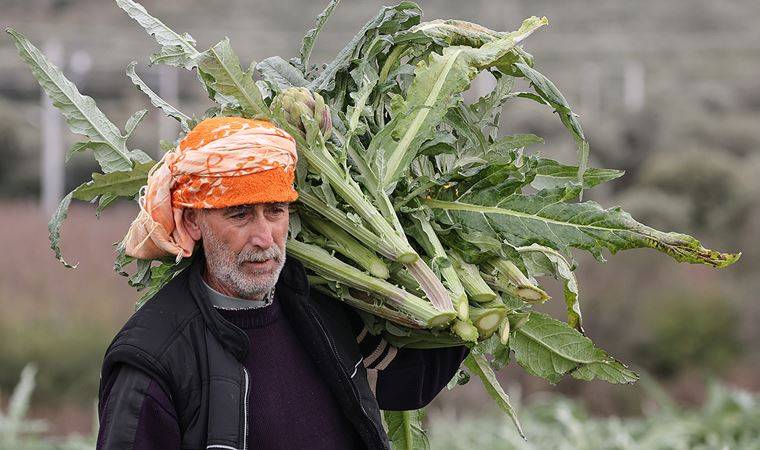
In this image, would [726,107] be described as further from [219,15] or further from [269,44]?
[219,15]

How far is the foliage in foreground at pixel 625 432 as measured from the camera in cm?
579

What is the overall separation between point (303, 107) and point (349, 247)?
33 centimetres

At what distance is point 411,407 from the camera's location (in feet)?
9.62

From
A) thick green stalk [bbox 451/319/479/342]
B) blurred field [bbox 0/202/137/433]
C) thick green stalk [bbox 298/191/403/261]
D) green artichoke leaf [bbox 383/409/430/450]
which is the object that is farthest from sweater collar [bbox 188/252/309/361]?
blurred field [bbox 0/202/137/433]

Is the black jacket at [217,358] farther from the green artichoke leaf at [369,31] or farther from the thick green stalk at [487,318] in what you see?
the green artichoke leaf at [369,31]

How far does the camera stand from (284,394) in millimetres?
2576

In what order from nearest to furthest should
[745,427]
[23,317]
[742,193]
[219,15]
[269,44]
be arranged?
1. [745,427]
2. [23,317]
3. [742,193]
4. [269,44]
5. [219,15]

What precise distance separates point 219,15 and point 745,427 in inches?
1322

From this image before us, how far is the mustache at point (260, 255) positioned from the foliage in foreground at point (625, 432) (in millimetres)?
3513

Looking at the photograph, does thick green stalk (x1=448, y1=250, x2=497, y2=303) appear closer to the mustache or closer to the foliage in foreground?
the mustache

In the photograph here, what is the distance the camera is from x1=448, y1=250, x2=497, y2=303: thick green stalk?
2535 mm

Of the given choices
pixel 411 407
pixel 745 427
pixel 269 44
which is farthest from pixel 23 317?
pixel 269 44

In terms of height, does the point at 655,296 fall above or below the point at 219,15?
above

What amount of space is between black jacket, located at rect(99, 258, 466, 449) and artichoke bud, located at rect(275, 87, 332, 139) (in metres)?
0.32
